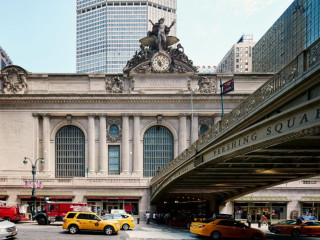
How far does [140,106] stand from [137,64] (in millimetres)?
5800

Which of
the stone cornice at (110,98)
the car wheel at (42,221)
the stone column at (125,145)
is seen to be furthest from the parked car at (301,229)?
the stone column at (125,145)

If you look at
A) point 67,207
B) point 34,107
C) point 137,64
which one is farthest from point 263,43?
point 67,207

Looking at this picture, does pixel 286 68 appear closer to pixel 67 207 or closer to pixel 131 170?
pixel 67 207

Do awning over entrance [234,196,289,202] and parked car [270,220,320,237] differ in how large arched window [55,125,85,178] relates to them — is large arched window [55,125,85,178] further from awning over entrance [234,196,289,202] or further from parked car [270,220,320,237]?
parked car [270,220,320,237]

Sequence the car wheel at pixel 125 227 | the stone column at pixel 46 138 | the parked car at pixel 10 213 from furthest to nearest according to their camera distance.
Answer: the stone column at pixel 46 138 < the parked car at pixel 10 213 < the car wheel at pixel 125 227

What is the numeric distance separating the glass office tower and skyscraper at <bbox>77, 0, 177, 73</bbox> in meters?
45.8

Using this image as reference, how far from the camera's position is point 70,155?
182ft

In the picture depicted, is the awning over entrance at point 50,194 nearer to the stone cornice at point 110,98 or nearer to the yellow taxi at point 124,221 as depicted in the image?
the stone cornice at point 110,98

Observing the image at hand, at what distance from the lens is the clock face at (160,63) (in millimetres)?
55844

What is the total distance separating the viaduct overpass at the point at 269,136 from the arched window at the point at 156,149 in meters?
24.9

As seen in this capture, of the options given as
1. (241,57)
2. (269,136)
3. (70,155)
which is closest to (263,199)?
(70,155)

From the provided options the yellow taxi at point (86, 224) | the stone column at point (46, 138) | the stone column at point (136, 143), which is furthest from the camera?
the stone column at point (136, 143)

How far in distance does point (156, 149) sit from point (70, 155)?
38.6 feet

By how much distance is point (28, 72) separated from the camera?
2210 inches
